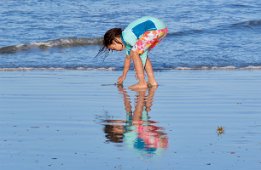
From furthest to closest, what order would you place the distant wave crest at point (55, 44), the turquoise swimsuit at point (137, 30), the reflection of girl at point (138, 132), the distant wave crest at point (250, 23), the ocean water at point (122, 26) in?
1. the distant wave crest at point (250, 23)
2. the distant wave crest at point (55, 44)
3. the ocean water at point (122, 26)
4. the turquoise swimsuit at point (137, 30)
5. the reflection of girl at point (138, 132)

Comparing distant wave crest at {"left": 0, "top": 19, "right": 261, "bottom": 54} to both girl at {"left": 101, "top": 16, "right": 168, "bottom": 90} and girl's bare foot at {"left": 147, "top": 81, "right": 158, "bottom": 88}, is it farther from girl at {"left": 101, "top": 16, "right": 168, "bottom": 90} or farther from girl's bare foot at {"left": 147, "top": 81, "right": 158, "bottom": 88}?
girl's bare foot at {"left": 147, "top": 81, "right": 158, "bottom": 88}

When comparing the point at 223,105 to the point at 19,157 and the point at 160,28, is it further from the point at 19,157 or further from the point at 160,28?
the point at 19,157

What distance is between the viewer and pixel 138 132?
7469 mm

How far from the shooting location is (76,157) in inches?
253

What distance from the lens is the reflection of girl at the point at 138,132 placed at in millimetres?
6838

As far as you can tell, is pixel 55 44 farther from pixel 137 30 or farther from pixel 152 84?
pixel 152 84

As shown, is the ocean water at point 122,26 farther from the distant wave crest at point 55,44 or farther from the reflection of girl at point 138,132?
the reflection of girl at point 138,132

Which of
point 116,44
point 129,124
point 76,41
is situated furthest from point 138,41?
point 76,41

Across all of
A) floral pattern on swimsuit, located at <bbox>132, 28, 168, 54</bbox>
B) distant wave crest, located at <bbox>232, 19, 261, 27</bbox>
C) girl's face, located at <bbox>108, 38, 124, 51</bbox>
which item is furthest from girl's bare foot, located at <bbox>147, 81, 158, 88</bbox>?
distant wave crest, located at <bbox>232, 19, 261, 27</bbox>

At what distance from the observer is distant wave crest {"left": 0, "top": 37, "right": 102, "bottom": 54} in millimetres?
16547

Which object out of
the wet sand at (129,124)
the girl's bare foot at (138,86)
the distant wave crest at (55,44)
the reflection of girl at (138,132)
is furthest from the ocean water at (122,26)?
the reflection of girl at (138,132)

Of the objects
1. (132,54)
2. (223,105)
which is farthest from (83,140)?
(132,54)

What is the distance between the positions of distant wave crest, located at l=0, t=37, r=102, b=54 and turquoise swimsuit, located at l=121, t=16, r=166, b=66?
17.5ft

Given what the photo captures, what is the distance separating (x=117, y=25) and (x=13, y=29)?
2.75m
